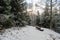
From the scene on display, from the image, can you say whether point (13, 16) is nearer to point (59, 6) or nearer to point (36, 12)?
point (36, 12)

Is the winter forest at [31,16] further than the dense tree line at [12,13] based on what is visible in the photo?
Yes

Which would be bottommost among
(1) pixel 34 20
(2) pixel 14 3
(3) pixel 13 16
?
(1) pixel 34 20

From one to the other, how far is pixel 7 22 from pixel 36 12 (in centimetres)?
246

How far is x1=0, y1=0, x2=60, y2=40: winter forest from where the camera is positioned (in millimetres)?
5068

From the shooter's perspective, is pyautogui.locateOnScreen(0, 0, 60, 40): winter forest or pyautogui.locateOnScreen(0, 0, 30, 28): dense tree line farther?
pyautogui.locateOnScreen(0, 0, 60, 40): winter forest

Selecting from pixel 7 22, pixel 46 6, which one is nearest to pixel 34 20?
pixel 46 6

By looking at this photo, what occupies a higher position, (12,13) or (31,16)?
(12,13)

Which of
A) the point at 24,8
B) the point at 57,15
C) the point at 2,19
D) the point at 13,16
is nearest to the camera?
the point at 2,19

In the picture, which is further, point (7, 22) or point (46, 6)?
point (46, 6)

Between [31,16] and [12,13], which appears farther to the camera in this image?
[31,16]

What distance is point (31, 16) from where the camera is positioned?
6781 mm

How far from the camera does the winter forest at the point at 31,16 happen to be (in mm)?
5068

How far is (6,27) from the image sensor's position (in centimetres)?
507

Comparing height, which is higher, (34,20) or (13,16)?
(13,16)
